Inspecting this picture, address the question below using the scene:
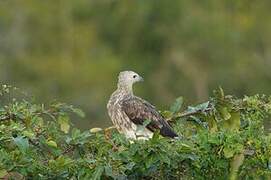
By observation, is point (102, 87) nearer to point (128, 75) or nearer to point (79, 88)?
point (79, 88)

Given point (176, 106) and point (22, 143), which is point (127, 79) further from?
point (22, 143)

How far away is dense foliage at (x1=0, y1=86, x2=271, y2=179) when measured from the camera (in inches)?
223

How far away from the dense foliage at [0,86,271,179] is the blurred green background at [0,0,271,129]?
22993 mm

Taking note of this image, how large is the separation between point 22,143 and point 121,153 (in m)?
0.45

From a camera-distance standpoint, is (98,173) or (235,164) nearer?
(98,173)

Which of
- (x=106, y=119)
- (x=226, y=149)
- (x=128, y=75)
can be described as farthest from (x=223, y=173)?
(x=106, y=119)

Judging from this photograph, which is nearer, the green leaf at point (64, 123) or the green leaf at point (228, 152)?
the green leaf at point (228, 152)

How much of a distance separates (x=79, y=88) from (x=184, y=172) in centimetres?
2361

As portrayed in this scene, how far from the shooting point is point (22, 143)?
5578 millimetres

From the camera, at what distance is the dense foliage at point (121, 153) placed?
5.67 meters

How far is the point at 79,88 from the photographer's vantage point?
29.4 meters

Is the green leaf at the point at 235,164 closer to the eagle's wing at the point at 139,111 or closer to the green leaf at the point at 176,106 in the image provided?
the green leaf at the point at 176,106

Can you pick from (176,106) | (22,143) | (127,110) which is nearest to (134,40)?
(127,110)

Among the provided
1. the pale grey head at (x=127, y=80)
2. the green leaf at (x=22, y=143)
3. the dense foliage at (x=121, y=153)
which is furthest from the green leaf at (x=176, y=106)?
the pale grey head at (x=127, y=80)
